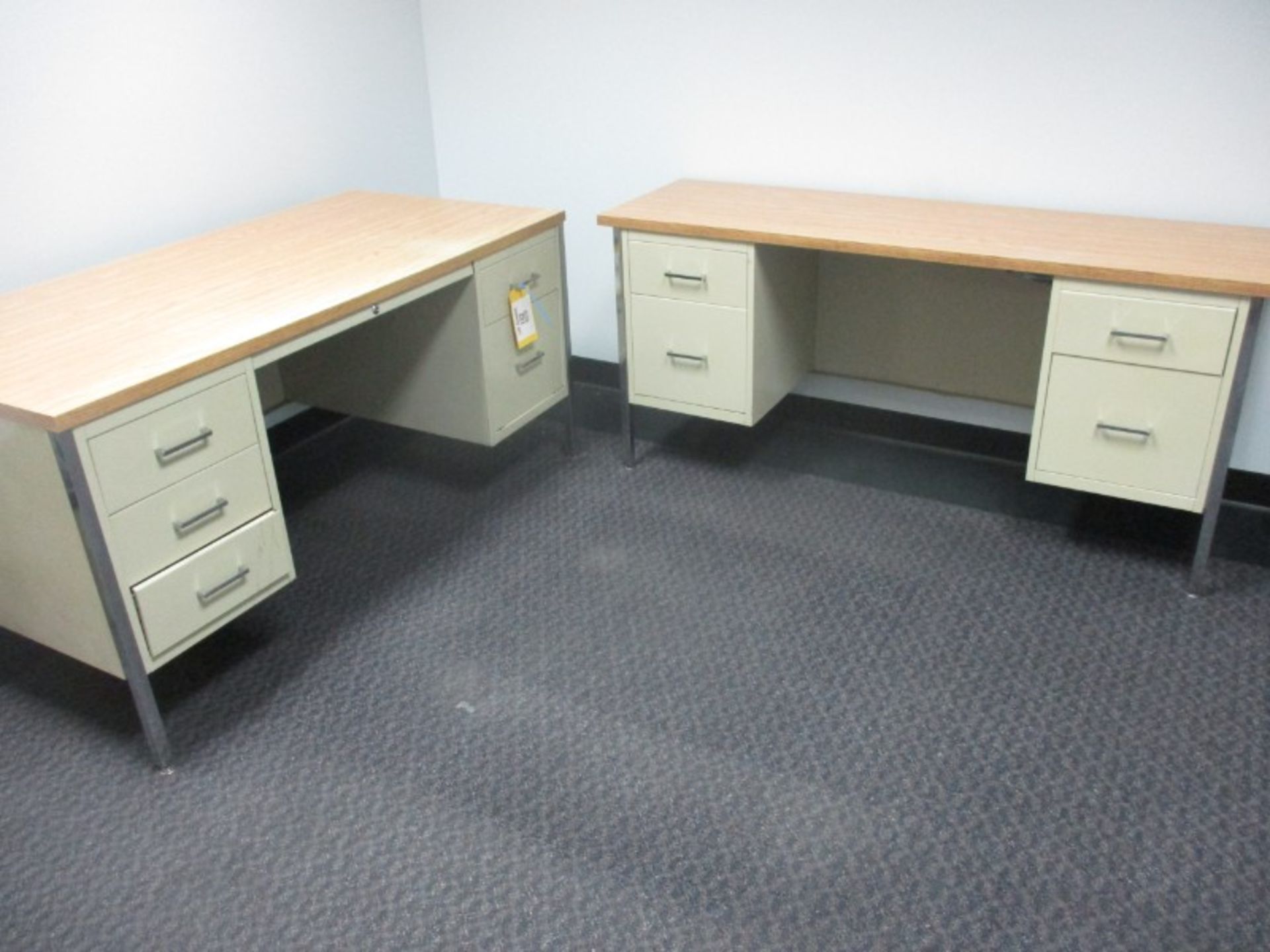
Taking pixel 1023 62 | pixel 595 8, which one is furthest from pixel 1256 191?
pixel 595 8

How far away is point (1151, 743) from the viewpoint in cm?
181

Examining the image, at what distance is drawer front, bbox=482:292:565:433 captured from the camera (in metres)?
2.44

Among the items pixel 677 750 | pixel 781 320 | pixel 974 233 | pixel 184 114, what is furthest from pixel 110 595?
pixel 974 233

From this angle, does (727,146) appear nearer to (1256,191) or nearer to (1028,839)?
(1256,191)

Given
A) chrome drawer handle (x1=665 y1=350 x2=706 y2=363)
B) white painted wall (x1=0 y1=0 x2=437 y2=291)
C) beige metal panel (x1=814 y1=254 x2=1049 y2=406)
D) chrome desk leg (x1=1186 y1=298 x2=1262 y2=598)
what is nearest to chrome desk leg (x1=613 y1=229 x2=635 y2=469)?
chrome drawer handle (x1=665 y1=350 x2=706 y2=363)

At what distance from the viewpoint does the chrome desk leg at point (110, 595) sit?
1572 mm

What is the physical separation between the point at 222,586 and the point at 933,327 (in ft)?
5.50

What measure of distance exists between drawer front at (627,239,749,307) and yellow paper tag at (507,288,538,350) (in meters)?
0.24

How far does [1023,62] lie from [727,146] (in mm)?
721

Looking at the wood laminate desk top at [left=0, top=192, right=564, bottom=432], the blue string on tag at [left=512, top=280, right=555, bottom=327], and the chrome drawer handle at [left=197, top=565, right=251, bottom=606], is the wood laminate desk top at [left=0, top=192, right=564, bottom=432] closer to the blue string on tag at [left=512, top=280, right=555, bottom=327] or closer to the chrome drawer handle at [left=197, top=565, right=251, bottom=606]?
the blue string on tag at [left=512, top=280, right=555, bottom=327]

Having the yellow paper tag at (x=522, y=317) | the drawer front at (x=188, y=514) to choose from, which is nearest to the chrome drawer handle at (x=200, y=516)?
the drawer front at (x=188, y=514)

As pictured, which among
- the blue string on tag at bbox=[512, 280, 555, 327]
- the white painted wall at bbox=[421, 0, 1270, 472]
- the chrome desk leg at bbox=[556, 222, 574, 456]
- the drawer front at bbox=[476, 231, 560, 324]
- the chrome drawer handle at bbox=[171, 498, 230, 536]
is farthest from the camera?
the chrome desk leg at bbox=[556, 222, 574, 456]

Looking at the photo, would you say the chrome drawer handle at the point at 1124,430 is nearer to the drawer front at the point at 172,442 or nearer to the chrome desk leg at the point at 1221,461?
the chrome desk leg at the point at 1221,461

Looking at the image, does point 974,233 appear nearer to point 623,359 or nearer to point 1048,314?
point 1048,314
